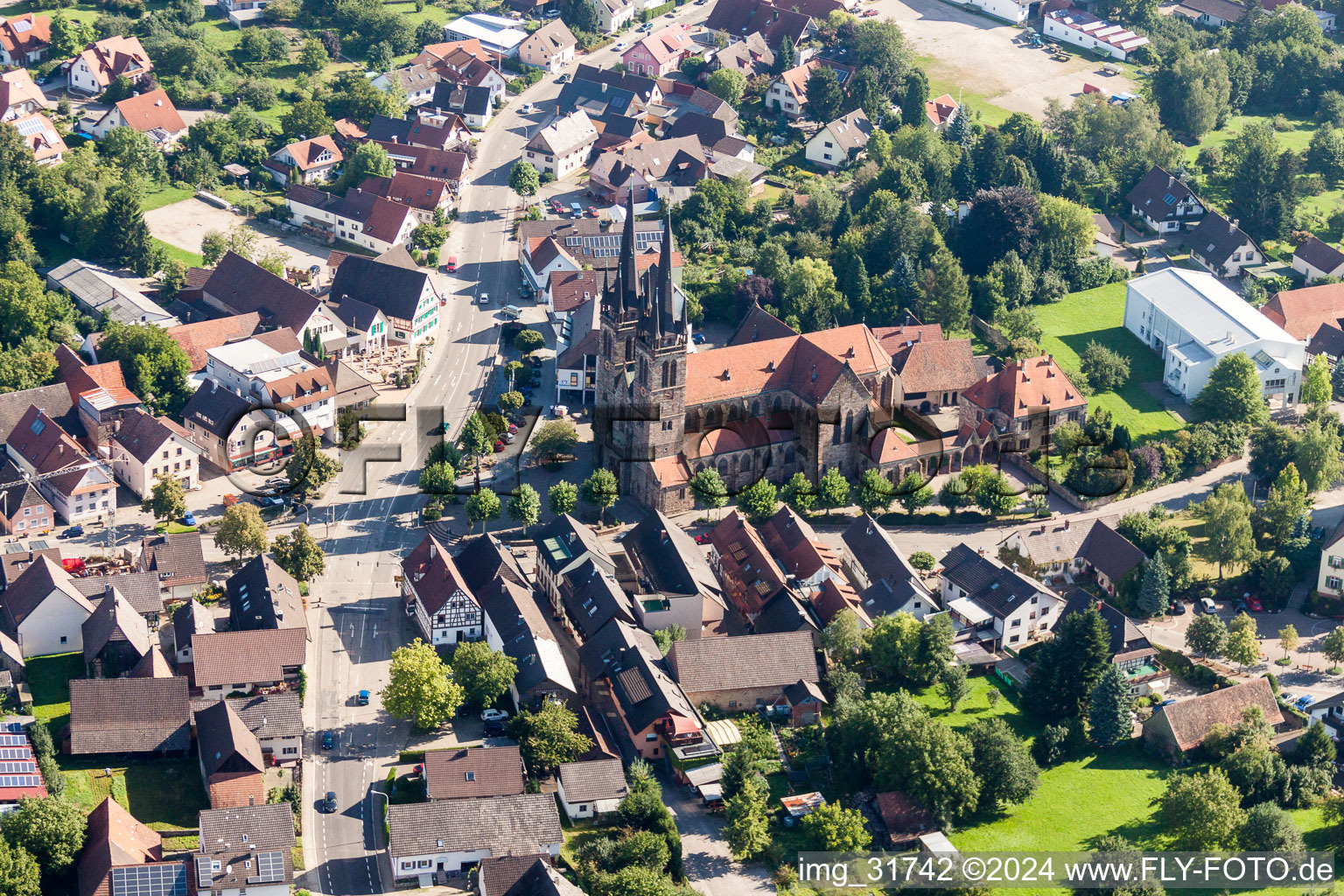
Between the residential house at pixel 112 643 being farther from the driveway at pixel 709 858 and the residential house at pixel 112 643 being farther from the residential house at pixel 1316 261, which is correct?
the residential house at pixel 1316 261

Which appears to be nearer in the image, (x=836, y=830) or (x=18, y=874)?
(x=18, y=874)

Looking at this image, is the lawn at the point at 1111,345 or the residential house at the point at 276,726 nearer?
the residential house at the point at 276,726

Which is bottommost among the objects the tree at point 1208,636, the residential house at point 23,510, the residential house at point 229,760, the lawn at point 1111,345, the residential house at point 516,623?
the residential house at point 23,510

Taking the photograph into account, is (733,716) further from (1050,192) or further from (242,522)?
(1050,192)

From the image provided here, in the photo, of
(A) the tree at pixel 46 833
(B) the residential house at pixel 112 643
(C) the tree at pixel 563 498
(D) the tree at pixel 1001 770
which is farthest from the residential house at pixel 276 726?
(D) the tree at pixel 1001 770

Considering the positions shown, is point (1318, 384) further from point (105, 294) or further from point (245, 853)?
point (105, 294)

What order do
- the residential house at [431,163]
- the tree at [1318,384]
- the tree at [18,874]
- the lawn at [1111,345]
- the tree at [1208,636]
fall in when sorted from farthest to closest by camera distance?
1. the residential house at [431,163]
2. the lawn at [1111,345]
3. the tree at [1318,384]
4. the tree at [1208,636]
5. the tree at [18,874]

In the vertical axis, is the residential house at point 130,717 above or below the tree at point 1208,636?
below

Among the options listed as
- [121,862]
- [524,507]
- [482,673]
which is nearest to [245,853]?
[121,862]
